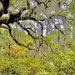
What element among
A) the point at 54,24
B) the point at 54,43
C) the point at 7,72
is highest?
the point at 54,24

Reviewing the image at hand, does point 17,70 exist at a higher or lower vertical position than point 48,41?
lower

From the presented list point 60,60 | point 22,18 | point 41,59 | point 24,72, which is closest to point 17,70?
point 24,72

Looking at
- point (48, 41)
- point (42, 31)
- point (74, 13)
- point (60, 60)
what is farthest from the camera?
point (60, 60)

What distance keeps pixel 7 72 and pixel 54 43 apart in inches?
124

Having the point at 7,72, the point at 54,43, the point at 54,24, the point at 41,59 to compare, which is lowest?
the point at 7,72

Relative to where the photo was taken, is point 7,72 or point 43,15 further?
point 7,72

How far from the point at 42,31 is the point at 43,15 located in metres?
0.52

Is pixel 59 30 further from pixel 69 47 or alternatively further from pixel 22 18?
pixel 22 18

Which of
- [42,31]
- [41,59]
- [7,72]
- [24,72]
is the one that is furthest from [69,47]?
[7,72]

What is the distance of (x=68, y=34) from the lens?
629 centimetres

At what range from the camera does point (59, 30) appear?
6.36m

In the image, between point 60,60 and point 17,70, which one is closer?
point 60,60

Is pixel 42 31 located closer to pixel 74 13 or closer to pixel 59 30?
pixel 59 30

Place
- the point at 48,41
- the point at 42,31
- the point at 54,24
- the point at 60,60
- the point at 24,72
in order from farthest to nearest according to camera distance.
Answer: the point at 24,72 → the point at 60,60 → the point at 48,41 → the point at 42,31 → the point at 54,24
